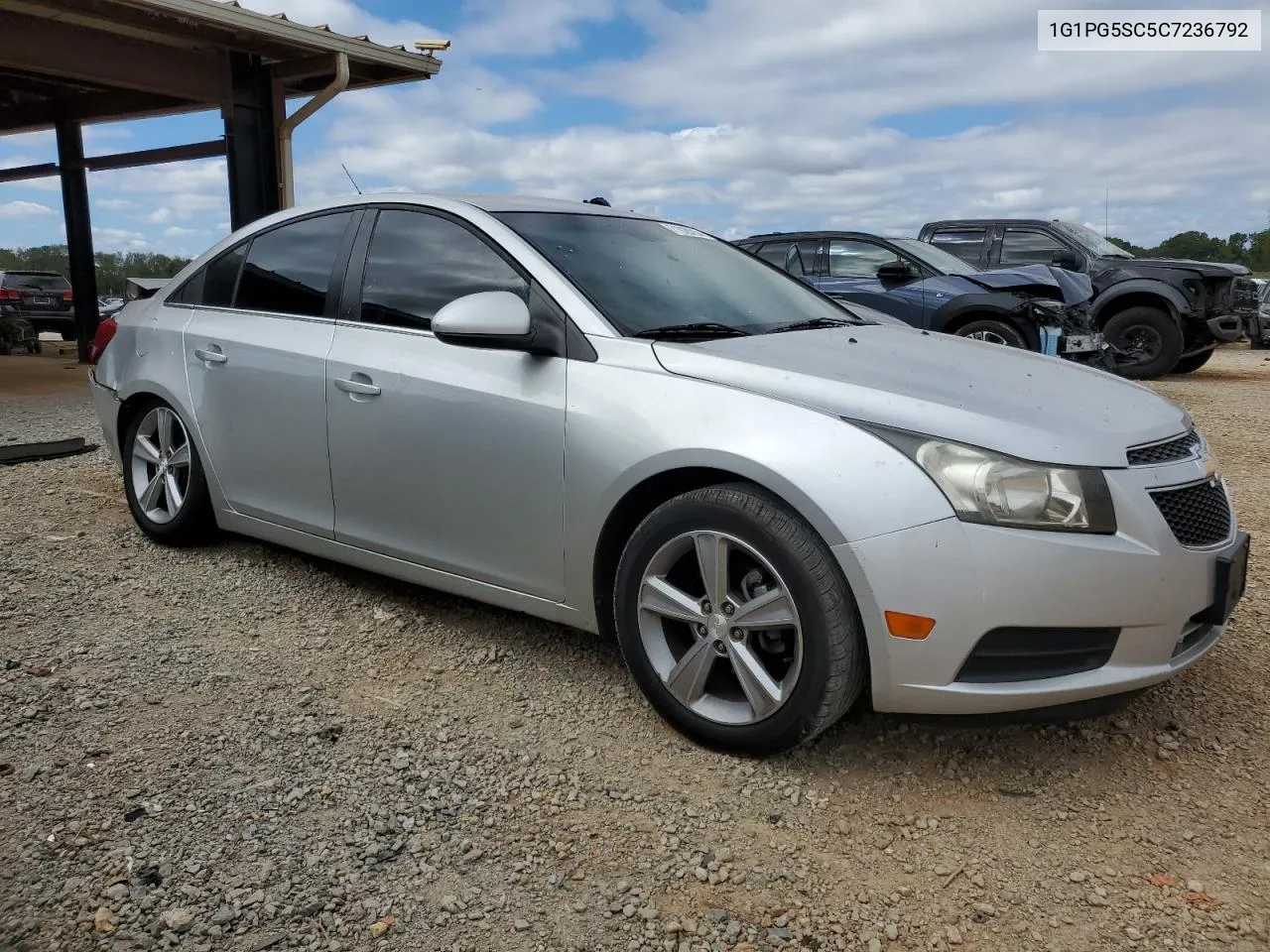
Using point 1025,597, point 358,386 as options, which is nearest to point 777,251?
point 358,386

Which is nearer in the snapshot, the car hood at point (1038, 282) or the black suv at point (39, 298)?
the car hood at point (1038, 282)

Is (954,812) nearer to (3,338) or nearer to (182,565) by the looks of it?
(182,565)

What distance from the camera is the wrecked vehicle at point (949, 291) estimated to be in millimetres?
9391

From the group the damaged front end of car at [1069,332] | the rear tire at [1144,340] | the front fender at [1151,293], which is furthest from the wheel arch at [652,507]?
the rear tire at [1144,340]

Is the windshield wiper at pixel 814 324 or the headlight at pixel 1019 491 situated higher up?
the windshield wiper at pixel 814 324

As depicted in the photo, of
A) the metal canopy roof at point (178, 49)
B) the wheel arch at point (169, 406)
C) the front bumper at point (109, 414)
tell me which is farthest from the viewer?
the metal canopy roof at point (178, 49)

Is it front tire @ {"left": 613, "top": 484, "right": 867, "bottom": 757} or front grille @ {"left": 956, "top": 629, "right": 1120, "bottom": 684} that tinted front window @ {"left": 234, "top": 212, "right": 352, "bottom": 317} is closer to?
front tire @ {"left": 613, "top": 484, "right": 867, "bottom": 757}

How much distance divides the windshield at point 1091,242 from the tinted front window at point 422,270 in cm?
1036

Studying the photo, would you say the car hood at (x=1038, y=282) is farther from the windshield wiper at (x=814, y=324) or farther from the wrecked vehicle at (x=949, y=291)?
the windshield wiper at (x=814, y=324)

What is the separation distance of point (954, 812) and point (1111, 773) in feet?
1.64

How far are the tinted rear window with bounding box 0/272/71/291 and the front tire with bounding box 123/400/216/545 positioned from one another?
57.6 feet

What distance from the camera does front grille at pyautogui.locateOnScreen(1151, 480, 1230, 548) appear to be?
255 centimetres

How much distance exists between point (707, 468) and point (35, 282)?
21326 mm

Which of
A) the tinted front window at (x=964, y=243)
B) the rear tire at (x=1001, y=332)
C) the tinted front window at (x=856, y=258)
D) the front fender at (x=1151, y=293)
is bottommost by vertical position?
the rear tire at (x=1001, y=332)
